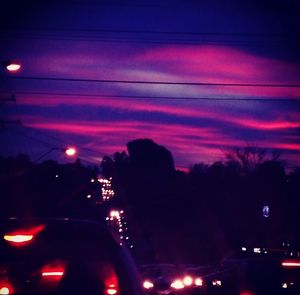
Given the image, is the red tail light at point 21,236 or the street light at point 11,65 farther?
the street light at point 11,65

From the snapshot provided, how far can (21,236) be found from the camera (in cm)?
561

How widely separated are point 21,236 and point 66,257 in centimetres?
42

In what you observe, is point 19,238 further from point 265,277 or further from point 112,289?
point 265,277

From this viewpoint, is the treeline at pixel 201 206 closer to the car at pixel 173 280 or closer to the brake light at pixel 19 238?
the car at pixel 173 280

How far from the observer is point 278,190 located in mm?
68875

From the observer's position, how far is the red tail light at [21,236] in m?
5.62

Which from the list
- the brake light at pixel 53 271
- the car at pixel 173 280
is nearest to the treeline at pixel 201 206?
the car at pixel 173 280

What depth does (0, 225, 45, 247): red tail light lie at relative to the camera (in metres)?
5.62

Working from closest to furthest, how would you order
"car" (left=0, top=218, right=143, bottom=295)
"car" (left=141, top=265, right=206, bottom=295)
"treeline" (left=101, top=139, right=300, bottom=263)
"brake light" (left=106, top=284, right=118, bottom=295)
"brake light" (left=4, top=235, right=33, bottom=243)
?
"car" (left=0, top=218, right=143, bottom=295)
"brake light" (left=4, top=235, right=33, bottom=243)
"brake light" (left=106, top=284, right=118, bottom=295)
"car" (left=141, top=265, right=206, bottom=295)
"treeline" (left=101, top=139, right=300, bottom=263)

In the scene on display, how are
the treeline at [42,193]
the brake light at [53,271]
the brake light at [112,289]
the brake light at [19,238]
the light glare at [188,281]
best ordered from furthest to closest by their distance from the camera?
the treeline at [42,193], the light glare at [188,281], the brake light at [53,271], the brake light at [112,289], the brake light at [19,238]

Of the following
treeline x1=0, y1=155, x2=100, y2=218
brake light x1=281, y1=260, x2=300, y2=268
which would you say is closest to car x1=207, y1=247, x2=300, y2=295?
brake light x1=281, y1=260, x2=300, y2=268

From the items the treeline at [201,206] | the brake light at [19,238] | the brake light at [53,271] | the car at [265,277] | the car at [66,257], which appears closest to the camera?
the car at [66,257]

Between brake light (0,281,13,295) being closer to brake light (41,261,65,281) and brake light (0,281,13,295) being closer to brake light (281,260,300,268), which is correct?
brake light (41,261,65,281)

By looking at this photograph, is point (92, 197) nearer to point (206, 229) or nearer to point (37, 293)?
point (206, 229)
